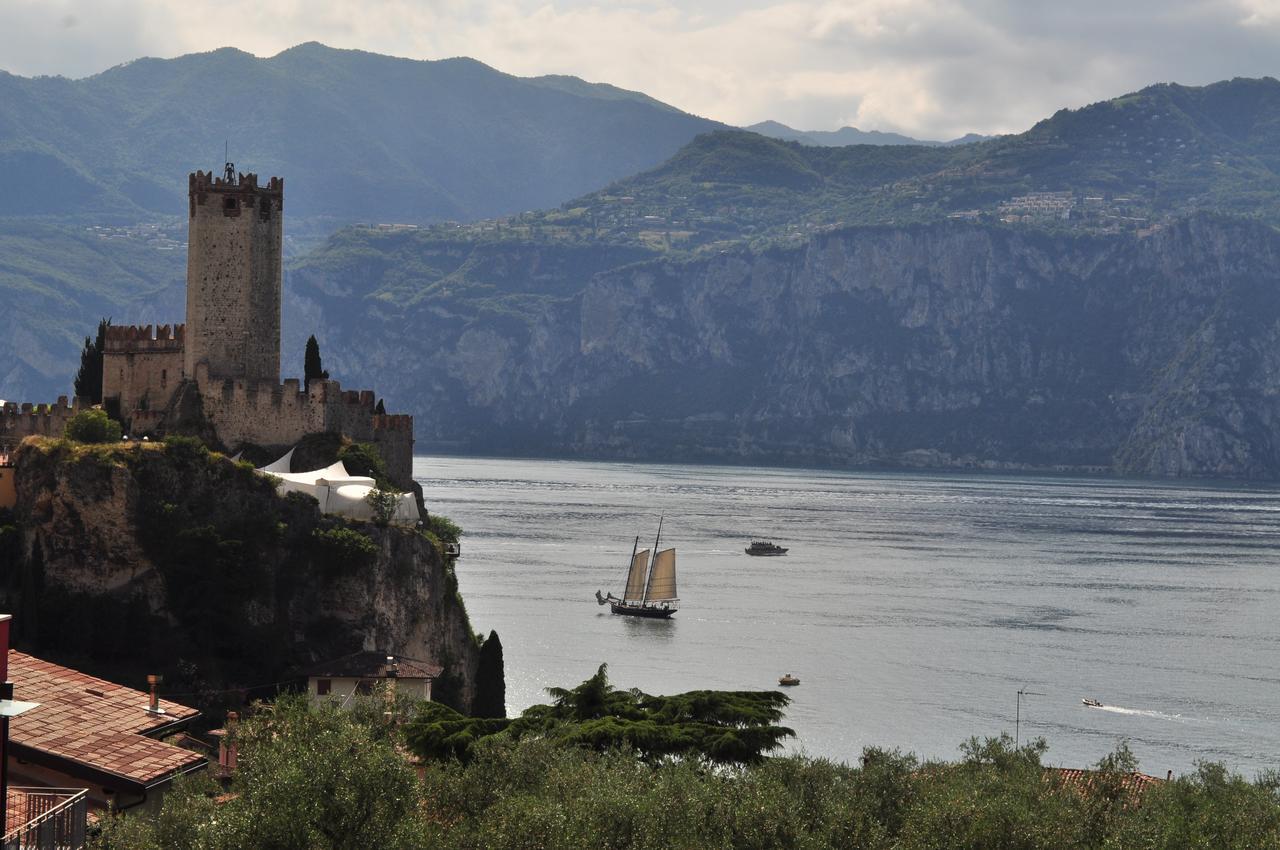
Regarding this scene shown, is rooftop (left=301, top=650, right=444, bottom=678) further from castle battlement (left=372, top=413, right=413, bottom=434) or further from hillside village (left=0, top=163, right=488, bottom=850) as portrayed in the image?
castle battlement (left=372, top=413, right=413, bottom=434)

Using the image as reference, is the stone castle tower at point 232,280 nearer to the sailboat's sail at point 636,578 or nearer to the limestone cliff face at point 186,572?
the limestone cliff face at point 186,572

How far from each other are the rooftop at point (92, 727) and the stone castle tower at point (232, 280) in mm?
40945

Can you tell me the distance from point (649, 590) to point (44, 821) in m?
135

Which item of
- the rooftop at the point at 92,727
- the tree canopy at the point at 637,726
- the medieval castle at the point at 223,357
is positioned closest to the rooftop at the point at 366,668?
the tree canopy at the point at 637,726

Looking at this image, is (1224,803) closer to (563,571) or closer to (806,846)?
(806,846)

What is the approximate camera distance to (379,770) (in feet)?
134

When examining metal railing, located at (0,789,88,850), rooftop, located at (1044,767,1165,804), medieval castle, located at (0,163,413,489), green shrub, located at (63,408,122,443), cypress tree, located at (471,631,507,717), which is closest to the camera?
metal railing, located at (0,789,88,850)

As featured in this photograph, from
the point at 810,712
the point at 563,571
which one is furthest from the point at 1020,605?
Result: the point at 810,712

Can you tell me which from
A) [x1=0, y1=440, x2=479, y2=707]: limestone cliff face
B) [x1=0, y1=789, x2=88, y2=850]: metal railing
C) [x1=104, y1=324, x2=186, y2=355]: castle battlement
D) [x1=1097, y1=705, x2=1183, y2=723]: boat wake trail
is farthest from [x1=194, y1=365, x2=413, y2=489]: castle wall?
[x1=0, y1=789, x2=88, y2=850]: metal railing

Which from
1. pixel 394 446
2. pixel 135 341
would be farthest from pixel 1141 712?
pixel 135 341

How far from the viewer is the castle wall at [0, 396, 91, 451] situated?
89438 millimetres

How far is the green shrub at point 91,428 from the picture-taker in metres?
83.7

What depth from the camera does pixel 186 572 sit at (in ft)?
260

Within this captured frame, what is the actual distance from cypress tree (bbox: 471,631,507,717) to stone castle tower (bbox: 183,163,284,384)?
51.3 feet
